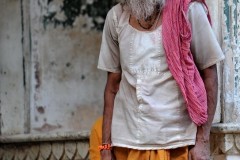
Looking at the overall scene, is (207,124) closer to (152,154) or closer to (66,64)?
(152,154)

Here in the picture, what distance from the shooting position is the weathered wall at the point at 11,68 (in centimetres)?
544

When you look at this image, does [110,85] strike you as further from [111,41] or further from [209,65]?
[209,65]

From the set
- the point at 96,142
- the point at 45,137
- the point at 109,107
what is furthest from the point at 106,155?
the point at 45,137

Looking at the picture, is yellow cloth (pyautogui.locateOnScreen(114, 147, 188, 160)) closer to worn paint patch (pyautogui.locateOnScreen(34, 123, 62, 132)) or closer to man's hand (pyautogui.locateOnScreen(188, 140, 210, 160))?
man's hand (pyautogui.locateOnScreen(188, 140, 210, 160))

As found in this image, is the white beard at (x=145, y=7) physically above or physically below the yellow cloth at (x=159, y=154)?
above

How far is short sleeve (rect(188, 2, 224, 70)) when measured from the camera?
10.9 ft

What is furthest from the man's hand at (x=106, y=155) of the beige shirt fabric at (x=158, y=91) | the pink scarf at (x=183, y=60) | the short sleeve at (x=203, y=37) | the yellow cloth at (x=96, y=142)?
the short sleeve at (x=203, y=37)

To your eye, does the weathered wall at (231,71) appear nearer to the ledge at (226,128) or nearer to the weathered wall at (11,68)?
the ledge at (226,128)

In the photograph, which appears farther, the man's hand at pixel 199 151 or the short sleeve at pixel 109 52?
the short sleeve at pixel 109 52

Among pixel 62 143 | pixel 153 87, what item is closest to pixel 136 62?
pixel 153 87

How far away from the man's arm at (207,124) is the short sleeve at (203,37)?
0.17ft

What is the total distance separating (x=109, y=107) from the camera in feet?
11.7

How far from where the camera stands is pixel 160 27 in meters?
3.35

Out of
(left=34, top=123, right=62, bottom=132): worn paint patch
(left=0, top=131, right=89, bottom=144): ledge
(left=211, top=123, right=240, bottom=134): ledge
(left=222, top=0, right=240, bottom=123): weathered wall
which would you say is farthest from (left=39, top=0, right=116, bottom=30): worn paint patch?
(left=211, top=123, right=240, bottom=134): ledge
